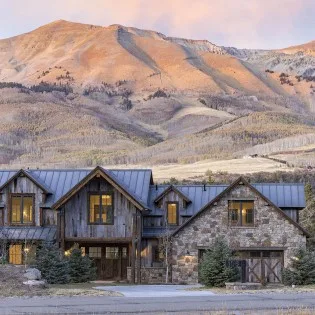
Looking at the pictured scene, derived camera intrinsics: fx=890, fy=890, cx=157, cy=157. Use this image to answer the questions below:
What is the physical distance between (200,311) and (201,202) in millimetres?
27172

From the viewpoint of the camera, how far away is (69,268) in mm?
44688

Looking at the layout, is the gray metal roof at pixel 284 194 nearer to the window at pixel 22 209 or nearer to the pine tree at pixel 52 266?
the window at pixel 22 209

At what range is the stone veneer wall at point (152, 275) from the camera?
50562mm

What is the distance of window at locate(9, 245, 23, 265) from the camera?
5103cm

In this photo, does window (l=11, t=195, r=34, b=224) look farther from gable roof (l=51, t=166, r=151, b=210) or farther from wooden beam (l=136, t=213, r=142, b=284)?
wooden beam (l=136, t=213, r=142, b=284)

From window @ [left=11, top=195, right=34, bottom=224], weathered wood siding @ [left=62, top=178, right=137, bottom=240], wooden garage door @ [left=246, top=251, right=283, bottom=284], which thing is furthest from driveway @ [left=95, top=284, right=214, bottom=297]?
window @ [left=11, top=195, right=34, bottom=224]

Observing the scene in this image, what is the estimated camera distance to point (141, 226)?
168ft

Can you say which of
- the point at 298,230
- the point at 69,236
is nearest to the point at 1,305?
the point at 69,236

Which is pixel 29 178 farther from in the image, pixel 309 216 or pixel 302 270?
pixel 309 216

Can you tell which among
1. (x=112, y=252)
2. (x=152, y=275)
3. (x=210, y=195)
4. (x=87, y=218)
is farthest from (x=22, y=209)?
(x=210, y=195)

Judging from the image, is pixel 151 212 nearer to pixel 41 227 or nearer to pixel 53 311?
pixel 41 227

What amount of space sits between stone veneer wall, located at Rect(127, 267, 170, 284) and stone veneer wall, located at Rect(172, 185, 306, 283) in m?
0.68

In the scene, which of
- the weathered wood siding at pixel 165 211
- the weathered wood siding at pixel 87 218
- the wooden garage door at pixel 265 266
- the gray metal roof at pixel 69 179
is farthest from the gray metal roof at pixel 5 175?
the wooden garage door at pixel 265 266

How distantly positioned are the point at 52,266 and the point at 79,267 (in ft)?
11.2
